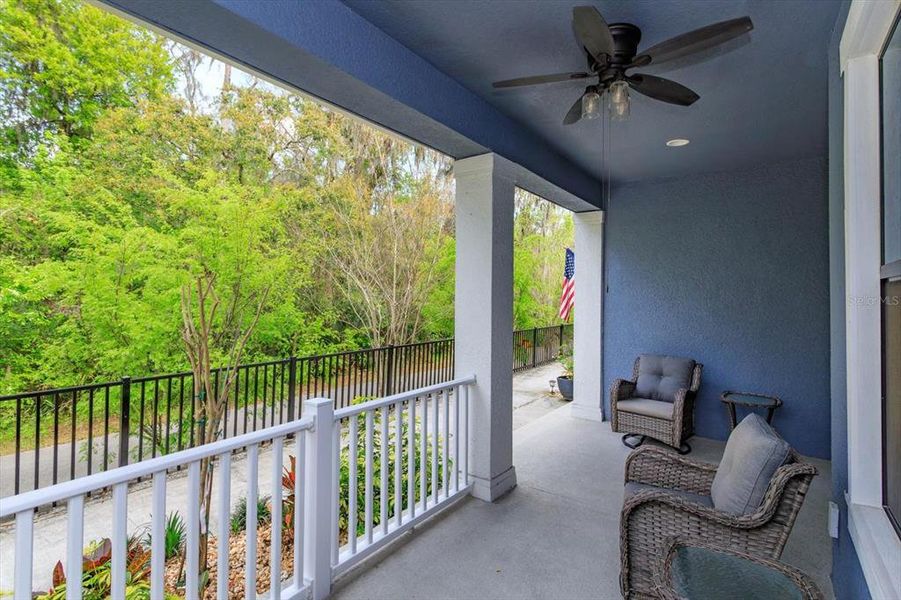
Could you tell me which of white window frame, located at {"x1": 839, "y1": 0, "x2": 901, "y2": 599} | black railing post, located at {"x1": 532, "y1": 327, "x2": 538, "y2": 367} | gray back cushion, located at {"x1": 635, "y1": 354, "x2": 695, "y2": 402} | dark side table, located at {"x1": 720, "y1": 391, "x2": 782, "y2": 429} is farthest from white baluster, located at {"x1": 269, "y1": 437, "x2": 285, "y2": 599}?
black railing post, located at {"x1": 532, "y1": 327, "x2": 538, "y2": 367}

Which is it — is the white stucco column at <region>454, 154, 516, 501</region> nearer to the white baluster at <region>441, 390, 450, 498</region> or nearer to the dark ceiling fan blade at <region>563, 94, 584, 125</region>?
the white baluster at <region>441, 390, 450, 498</region>

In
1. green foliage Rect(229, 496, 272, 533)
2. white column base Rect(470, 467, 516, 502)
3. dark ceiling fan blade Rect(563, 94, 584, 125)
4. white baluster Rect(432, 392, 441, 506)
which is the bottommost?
green foliage Rect(229, 496, 272, 533)

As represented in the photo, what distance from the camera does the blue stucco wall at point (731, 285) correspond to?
4078 mm

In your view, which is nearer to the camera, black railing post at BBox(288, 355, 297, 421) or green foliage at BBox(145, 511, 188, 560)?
green foliage at BBox(145, 511, 188, 560)

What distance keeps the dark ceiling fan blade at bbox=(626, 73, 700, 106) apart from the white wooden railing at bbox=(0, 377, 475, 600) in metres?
2.06

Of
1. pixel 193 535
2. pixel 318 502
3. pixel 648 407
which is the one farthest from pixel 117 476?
pixel 648 407

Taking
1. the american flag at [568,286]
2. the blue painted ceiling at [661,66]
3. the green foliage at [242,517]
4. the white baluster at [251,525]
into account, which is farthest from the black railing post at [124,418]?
the american flag at [568,286]

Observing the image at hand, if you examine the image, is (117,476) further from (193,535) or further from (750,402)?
(750,402)

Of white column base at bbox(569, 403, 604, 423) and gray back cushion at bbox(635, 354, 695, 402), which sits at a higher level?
gray back cushion at bbox(635, 354, 695, 402)

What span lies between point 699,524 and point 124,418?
4.05m

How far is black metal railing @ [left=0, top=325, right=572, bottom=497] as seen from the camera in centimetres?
346

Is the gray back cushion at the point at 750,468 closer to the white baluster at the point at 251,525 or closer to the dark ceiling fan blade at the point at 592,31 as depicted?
the dark ceiling fan blade at the point at 592,31

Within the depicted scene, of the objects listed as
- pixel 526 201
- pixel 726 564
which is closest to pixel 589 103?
pixel 726 564

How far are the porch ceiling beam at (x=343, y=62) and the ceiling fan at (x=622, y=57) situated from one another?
→ 0.53 meters
